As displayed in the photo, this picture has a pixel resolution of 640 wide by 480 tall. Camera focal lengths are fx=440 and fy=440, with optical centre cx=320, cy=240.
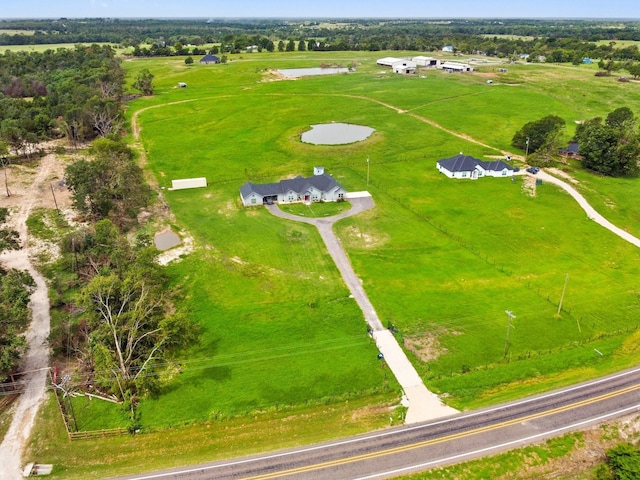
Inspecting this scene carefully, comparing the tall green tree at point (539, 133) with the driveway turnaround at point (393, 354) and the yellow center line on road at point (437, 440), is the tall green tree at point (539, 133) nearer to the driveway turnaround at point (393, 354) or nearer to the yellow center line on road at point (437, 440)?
the driveway turnaround at point (393, 354)

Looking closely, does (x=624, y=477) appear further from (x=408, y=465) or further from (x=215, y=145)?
(x=215, y=145)

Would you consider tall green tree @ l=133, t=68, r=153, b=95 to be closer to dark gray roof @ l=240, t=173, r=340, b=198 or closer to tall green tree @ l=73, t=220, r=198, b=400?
dark gray roof @ l=240, t=173, r=340, b=198

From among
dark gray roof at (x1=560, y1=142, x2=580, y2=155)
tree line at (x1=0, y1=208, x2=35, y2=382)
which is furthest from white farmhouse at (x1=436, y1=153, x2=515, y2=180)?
tree line at (x1=0, y1=208, x2=35, y2=382)

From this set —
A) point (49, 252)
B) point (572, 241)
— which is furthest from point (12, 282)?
point (572, 241)

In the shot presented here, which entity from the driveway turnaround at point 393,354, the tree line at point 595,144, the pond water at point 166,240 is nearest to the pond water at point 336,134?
the tree line at point 595,144

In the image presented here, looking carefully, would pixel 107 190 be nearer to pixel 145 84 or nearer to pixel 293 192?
pixel 293 192

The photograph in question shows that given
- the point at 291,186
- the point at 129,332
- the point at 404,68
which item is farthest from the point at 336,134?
the point at 404,68
